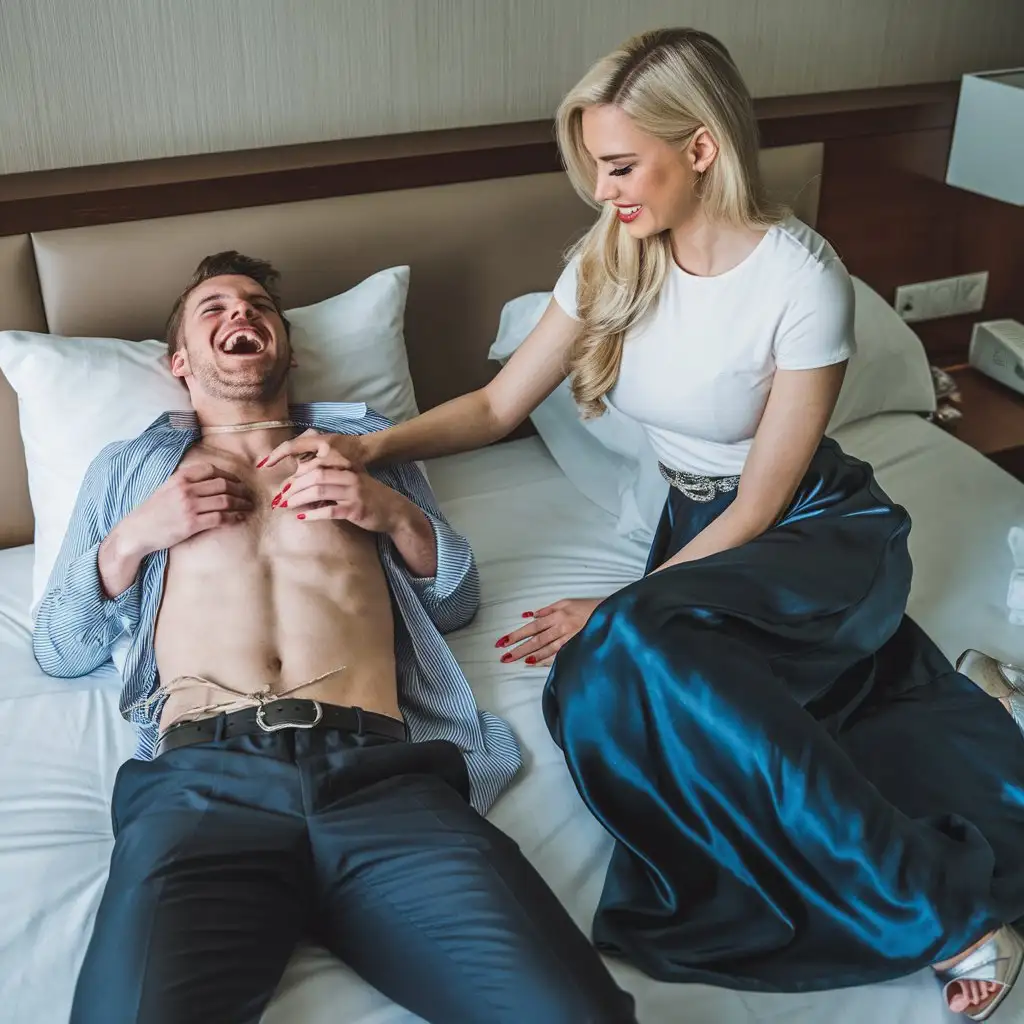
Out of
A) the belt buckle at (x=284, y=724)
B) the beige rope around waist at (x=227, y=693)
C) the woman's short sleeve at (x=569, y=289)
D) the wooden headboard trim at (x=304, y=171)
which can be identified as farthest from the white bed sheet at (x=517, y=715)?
the wooden headboard trim at (x=304, y=171)

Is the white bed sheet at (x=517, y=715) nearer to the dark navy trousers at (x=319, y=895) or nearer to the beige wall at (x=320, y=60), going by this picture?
the dark navy trousers at (x=319, y=895)

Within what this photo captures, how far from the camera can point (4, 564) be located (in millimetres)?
2043

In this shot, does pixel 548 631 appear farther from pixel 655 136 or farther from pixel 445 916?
pixel 655 136

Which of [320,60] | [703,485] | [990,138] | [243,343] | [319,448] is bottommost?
[703,485]

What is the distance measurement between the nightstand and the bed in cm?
17

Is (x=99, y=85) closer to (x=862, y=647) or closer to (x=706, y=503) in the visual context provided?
(x=706, y=503)

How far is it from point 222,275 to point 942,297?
176 cm

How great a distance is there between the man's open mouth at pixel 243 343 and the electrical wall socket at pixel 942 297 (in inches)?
64.1

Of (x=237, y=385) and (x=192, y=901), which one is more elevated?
(x=237, y=385)

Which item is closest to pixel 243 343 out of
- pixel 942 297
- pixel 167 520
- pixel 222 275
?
pixel 222 275

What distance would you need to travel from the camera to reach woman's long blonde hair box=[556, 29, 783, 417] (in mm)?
1597

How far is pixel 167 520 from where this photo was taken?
5.44 feet

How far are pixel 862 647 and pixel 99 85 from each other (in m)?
1.57

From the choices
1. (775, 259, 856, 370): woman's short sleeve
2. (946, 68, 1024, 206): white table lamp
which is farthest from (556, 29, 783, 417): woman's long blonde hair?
(946, 68, 1024, 206): white table lamp
